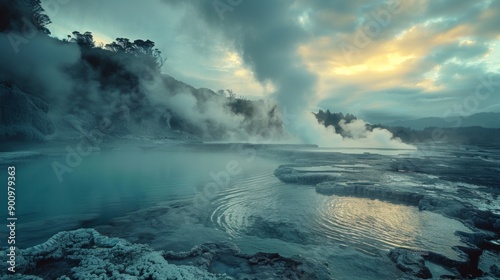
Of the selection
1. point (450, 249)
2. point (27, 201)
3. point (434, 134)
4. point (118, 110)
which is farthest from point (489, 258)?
point (434, 134)

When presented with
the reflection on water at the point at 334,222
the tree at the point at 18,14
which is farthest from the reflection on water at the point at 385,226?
the tree at the point at 18,14

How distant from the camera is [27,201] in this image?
44.6 feet

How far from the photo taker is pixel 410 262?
25.6 ft

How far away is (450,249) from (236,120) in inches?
3360

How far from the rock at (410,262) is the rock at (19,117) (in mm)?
41784

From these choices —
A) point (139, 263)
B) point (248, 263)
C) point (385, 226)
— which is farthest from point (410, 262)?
point (139, 263)

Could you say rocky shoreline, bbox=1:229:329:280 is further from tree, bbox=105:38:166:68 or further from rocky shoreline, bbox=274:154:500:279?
tree, bbox=105:38:166:68

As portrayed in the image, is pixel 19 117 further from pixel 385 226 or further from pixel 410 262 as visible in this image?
pixel 410 262

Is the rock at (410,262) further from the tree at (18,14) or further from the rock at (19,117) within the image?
the tree at (18,14)

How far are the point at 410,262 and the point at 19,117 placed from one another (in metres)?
43.5

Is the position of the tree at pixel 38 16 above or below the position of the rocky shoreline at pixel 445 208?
above

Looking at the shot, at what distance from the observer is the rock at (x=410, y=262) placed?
289 inches

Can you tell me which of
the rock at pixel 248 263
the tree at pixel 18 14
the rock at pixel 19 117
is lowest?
the rock at pixel 248 263

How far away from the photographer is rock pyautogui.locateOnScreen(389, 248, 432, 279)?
733 centimetres
